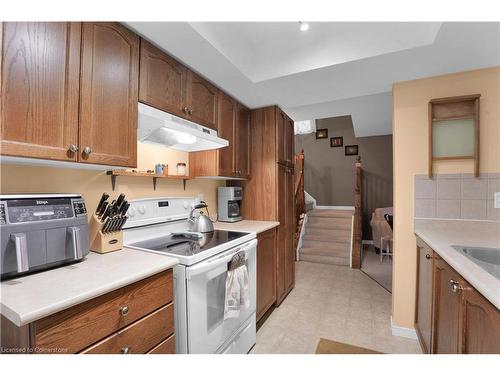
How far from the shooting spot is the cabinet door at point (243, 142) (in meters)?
2.26

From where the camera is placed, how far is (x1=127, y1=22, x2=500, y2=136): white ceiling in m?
1.36

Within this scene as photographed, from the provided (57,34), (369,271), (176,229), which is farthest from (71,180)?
(369,271)

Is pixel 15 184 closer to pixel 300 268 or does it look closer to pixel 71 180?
pixel 71 180

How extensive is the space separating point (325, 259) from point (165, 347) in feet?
10.9

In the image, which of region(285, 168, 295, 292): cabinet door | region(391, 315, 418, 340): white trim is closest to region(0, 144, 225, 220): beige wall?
region(285, 168, 295, 292): cabinet door

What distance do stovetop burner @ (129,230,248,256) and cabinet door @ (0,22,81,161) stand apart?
0.70 meters

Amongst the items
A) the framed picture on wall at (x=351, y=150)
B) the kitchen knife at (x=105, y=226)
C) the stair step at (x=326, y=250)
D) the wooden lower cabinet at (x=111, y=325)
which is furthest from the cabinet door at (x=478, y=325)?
the framed picture on wall at (x=351, y=150)

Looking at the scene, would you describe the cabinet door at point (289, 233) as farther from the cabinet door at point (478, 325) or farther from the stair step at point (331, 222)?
the stair step at point (331, 222)

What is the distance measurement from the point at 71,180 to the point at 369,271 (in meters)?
3.78

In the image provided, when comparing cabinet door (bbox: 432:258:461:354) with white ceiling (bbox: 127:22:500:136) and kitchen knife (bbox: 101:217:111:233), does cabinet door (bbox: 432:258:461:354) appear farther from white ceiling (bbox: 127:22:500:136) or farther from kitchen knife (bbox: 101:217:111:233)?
kitchen knife (bbox: 101:217:111:233)

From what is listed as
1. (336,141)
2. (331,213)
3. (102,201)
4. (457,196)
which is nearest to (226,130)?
(102,201)

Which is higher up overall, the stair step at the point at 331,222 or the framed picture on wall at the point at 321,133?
the framed picture on wall at the point at 321,133

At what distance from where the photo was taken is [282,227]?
250cm

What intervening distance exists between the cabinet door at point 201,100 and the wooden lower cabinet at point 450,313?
1.79 meters
